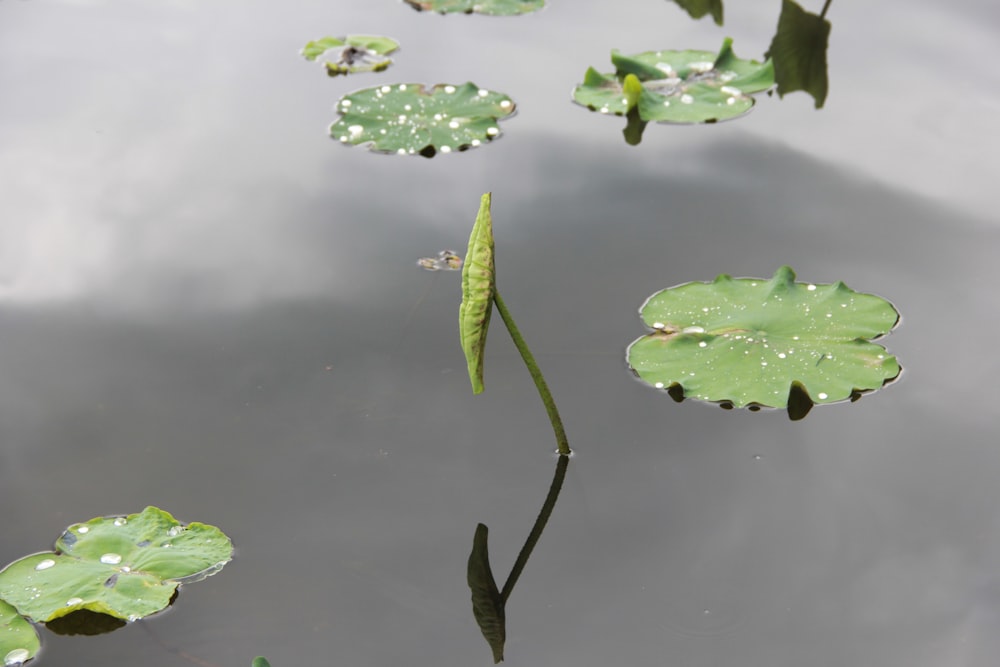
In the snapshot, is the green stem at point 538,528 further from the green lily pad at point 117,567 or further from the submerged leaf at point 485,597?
the green lily pad at point 117,567

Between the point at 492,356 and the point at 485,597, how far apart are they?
921 mm

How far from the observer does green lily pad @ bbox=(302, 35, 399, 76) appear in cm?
482

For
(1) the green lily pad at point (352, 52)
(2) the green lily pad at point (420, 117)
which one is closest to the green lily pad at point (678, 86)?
(2) the green lily pad at point (420, 117)

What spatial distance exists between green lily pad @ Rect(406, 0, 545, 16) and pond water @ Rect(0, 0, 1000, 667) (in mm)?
275

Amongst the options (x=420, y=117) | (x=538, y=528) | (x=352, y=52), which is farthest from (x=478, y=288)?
(x=352, y=52)

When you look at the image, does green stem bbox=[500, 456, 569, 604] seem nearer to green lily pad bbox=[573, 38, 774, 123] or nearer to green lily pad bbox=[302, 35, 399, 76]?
green lily pad bbox=[573, 38, 774, 123]

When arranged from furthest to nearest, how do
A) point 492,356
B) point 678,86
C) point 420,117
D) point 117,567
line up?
1. point 678,86
2. point 420,117
3. point 492,356
4. point 117,567

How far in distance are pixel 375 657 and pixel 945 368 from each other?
6.26ft

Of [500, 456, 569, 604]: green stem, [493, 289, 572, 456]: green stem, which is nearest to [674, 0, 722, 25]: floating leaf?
[493, 289, 572, 456]: green stem

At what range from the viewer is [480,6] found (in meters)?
5.31

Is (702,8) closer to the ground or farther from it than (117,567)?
farther from it

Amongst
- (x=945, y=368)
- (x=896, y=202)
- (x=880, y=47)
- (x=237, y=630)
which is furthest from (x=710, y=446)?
(x=880, y=47)

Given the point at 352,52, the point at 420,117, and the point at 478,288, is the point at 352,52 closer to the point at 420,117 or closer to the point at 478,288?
the point at 420,117

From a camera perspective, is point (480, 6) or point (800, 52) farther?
point (480, 6)
